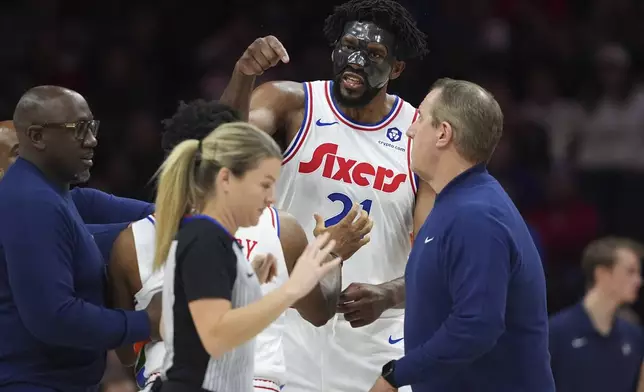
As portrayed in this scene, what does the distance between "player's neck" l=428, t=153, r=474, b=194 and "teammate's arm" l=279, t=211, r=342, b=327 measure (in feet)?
1.76

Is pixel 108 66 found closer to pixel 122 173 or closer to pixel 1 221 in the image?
pixel 122 173

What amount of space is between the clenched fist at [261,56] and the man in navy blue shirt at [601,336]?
376 centimetres

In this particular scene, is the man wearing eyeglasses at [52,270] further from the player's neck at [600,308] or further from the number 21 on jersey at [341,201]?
the player's neck at [600,308]

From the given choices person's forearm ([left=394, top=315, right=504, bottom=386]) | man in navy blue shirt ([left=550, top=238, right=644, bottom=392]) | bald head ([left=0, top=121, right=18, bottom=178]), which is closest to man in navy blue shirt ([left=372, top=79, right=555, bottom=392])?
person's forearm ([left=394, top=315, right=504, bottom=386])

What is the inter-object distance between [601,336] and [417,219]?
121 inches

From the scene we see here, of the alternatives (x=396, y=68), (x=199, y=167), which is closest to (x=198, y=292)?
(x=199, y=167)

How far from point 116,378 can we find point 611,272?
335cm

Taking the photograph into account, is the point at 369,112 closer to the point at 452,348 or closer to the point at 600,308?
the point at 452,348

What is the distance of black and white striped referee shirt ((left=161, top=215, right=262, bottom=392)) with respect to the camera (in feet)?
10.9

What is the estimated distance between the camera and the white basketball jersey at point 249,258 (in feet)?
13.2

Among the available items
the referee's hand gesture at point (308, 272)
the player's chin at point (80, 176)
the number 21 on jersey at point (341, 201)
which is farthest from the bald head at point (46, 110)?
the number 21 on jersey at point (341, 201)

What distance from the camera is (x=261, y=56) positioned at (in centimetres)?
466

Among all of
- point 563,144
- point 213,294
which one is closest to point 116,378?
point 213,294

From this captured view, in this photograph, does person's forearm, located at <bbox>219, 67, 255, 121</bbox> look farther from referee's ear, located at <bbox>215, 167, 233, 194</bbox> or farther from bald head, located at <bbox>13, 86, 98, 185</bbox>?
referee's ear, located at <bbox>215, 167, 233, 194</bbox>
